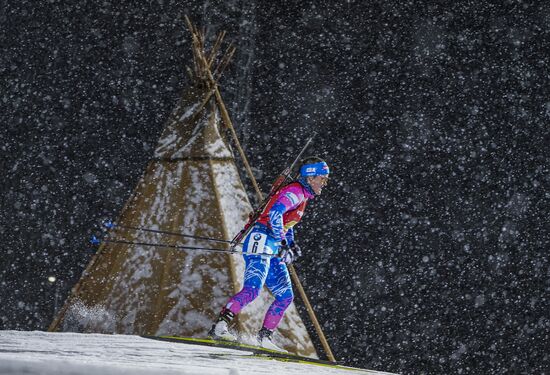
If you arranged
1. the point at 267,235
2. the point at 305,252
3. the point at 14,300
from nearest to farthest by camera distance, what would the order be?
the point at 267,235
the point at 14,300
the point at 305,252

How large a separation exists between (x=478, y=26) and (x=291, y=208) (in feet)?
16.0

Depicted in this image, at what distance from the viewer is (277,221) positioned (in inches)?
157

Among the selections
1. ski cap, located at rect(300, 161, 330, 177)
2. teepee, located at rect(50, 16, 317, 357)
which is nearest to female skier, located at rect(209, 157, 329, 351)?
ski cap, located at rect(300, 161, 330, 177)

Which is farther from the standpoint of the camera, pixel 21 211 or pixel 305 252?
pixel 305 252

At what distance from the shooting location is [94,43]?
8.02 m

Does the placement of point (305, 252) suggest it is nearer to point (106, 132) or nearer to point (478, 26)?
point (106, 132)

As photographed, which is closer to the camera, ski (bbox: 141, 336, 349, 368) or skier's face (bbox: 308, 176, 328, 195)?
ski (bbox: 141, 336, 349, 368)

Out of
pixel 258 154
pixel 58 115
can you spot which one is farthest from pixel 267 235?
pixel 58 115

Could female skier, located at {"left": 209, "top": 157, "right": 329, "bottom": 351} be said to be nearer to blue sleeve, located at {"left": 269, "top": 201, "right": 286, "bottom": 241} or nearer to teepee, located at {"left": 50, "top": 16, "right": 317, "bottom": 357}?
blue sleeve, located at {"left": 269, "top": 201, "right": 286, "bottom": 241}

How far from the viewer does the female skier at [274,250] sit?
3.98m

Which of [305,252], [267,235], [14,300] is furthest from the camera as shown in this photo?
[305,252]

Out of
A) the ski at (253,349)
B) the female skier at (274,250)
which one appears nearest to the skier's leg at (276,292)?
the female skier at (274,250)

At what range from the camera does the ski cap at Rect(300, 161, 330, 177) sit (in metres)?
4.14

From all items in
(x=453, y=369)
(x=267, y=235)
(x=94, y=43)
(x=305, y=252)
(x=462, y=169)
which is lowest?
(x=453, y=369)
